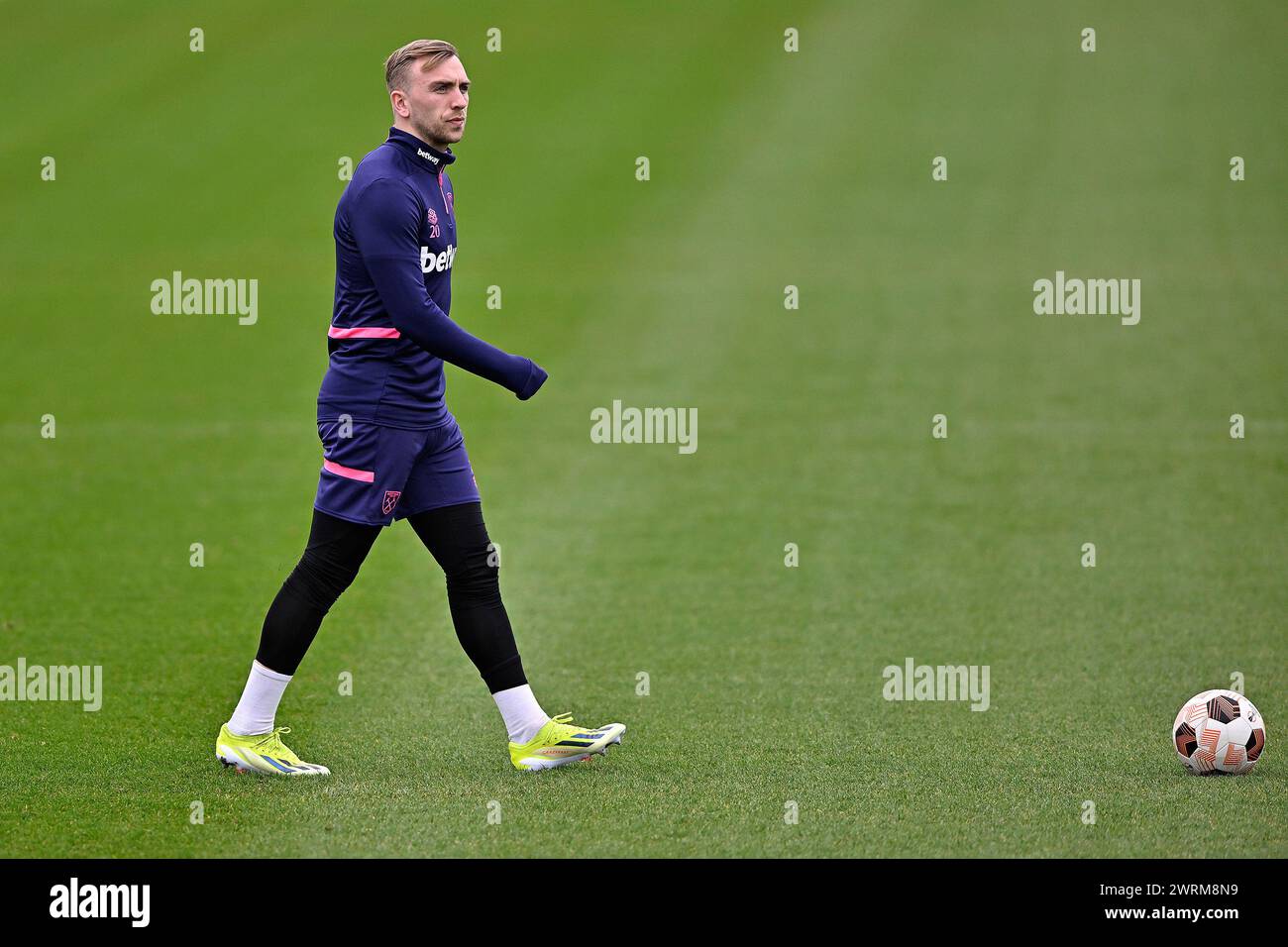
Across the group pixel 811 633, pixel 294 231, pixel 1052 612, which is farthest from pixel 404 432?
pixel 294 231

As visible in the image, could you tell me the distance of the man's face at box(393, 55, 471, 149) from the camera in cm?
611

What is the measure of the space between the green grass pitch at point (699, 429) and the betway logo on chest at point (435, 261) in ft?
6.22

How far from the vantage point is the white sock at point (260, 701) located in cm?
632

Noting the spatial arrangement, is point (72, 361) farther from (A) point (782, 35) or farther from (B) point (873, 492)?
(A) point (782, 35)

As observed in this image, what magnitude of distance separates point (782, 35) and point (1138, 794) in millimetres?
29471

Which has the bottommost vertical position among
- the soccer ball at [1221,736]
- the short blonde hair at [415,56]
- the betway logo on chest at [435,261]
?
the soccer ball at [1221,736]

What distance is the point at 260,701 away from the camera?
6316 mm

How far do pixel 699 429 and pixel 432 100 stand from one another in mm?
8174

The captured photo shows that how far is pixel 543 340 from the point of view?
17562mm

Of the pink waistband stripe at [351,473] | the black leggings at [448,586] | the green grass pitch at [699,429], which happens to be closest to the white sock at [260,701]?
the black leggings at [448,586]

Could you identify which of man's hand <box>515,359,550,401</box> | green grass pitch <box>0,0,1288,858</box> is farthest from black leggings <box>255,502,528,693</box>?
man's hand <box>515,359,550,401</box>

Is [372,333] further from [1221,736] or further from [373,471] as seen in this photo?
[1221,736]

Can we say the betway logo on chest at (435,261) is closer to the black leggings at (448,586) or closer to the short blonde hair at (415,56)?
the short blonde hair at (415,56)

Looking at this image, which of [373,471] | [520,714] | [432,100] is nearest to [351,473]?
[373,471]
